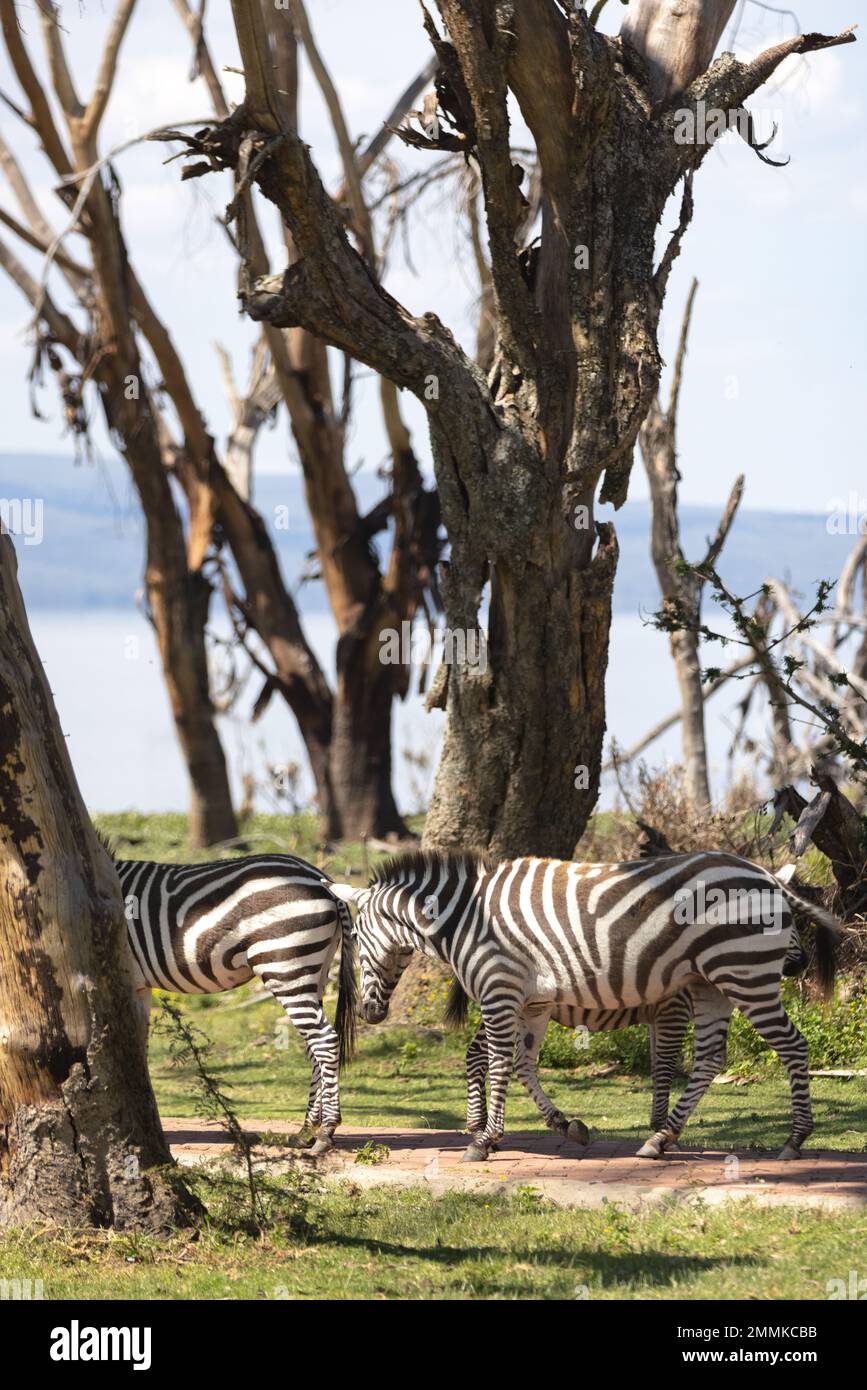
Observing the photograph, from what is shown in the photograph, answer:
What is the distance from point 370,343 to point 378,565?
30.3 ft

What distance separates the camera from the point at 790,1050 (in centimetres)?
816

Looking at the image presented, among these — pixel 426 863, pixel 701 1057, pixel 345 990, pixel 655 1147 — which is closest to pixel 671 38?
pixel 426 863

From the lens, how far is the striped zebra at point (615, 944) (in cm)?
802

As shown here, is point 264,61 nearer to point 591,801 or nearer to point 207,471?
point 591,801

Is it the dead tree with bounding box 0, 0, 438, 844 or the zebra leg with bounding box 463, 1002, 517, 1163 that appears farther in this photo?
the dead tree with bounding box 0, 0, 438, 844

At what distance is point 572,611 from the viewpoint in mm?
11609

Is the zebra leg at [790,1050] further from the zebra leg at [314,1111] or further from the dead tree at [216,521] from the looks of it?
the dead tree at [216,521]

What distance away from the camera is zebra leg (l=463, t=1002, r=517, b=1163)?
8.39m

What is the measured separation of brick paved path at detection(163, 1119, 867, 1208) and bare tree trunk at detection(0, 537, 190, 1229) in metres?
0.79

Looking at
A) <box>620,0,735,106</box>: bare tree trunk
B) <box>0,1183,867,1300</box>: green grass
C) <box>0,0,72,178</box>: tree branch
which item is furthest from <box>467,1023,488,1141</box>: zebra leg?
<box>0,0,72,178</box>: tree branch

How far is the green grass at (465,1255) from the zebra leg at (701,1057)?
1.04 m

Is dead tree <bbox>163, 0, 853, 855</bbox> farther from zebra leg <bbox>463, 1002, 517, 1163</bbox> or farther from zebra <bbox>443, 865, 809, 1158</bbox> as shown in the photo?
zebra leg <bbox>463, 1002, 517, 1163</bbox>

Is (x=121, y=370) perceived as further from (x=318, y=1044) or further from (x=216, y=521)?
(x=318, y=1044)

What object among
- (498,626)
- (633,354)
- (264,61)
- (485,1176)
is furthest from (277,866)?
(264,61)
